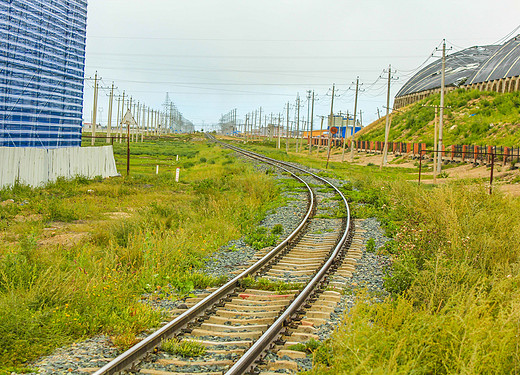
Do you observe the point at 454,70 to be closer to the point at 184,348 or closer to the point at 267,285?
the point at 267,285

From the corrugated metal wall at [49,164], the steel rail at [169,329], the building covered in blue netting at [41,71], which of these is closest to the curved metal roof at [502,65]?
the building covered in blue netting at [41,71]

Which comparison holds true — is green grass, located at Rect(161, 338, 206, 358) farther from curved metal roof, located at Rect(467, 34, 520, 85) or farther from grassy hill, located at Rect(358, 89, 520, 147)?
curved metal roof, located at Rect(467, 34, 520, 85)

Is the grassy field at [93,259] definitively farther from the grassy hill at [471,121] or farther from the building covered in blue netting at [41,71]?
the grassy hill at [471,121]

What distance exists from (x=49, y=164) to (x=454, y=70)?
76.4 metres

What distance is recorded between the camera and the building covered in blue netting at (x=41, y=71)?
24.6 metres

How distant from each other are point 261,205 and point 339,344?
49.6 ft

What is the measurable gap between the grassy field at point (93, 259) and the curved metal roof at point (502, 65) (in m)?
53.4

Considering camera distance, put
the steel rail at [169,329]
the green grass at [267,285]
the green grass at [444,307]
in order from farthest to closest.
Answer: the green grass at [267,285] → the steel rail at [169,329] → the green grass at [444,307]

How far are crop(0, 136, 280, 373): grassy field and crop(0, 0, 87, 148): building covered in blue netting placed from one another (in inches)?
201

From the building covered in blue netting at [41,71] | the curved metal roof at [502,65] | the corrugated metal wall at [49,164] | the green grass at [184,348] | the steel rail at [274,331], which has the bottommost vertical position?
the green grass at [184,348]

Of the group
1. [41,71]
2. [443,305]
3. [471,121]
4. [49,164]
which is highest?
[471,121]

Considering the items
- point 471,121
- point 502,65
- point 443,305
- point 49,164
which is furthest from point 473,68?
point 443,305

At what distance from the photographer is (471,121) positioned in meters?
57.8

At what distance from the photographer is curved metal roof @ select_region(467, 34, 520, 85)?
63188mm
